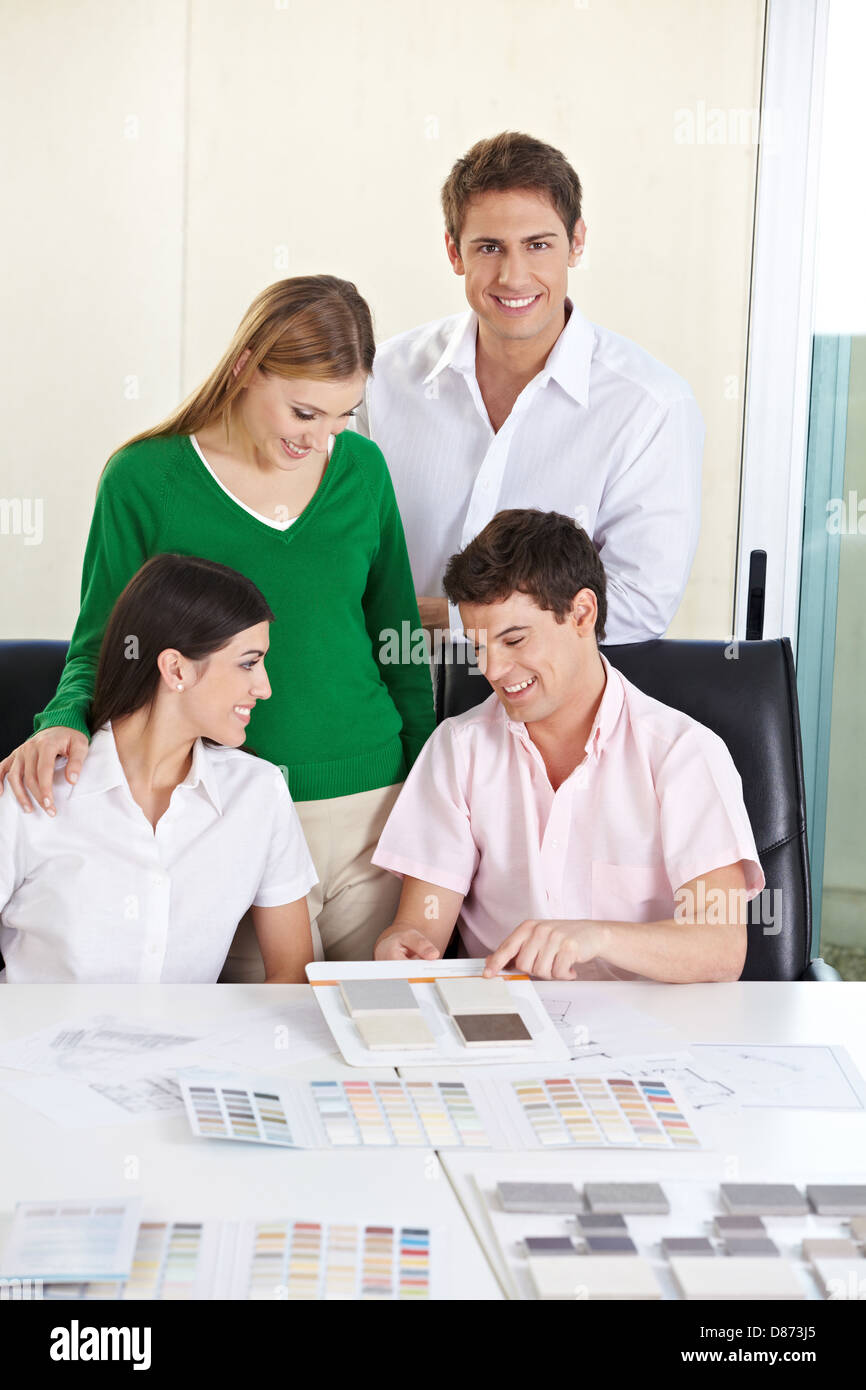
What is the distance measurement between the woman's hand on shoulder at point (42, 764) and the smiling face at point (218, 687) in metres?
0.14

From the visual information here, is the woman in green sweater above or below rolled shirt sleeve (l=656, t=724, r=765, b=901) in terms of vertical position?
above

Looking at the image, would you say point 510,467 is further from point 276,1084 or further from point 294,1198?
point 294,1198

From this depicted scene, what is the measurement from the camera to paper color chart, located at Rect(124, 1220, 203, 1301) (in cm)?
101

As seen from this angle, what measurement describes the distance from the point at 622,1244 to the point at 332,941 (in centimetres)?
101

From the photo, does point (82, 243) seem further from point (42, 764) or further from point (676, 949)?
point (676, 949)

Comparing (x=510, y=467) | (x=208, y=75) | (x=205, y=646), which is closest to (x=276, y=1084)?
(x=205, y=646)

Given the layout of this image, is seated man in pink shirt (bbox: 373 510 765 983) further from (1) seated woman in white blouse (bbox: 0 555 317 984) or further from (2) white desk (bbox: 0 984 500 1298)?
→ (2) white desk (bbox: 0 984 500 1298)

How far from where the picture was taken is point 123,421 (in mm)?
3410

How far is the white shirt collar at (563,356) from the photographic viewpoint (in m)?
2.26

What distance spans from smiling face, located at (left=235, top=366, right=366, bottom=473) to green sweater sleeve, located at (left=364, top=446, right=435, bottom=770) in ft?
0.59

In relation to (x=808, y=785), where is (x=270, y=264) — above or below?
above

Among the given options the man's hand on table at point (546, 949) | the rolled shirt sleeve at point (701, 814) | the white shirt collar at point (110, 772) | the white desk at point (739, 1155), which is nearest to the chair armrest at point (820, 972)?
the rolled shirt sleeve at point (701, 814)
